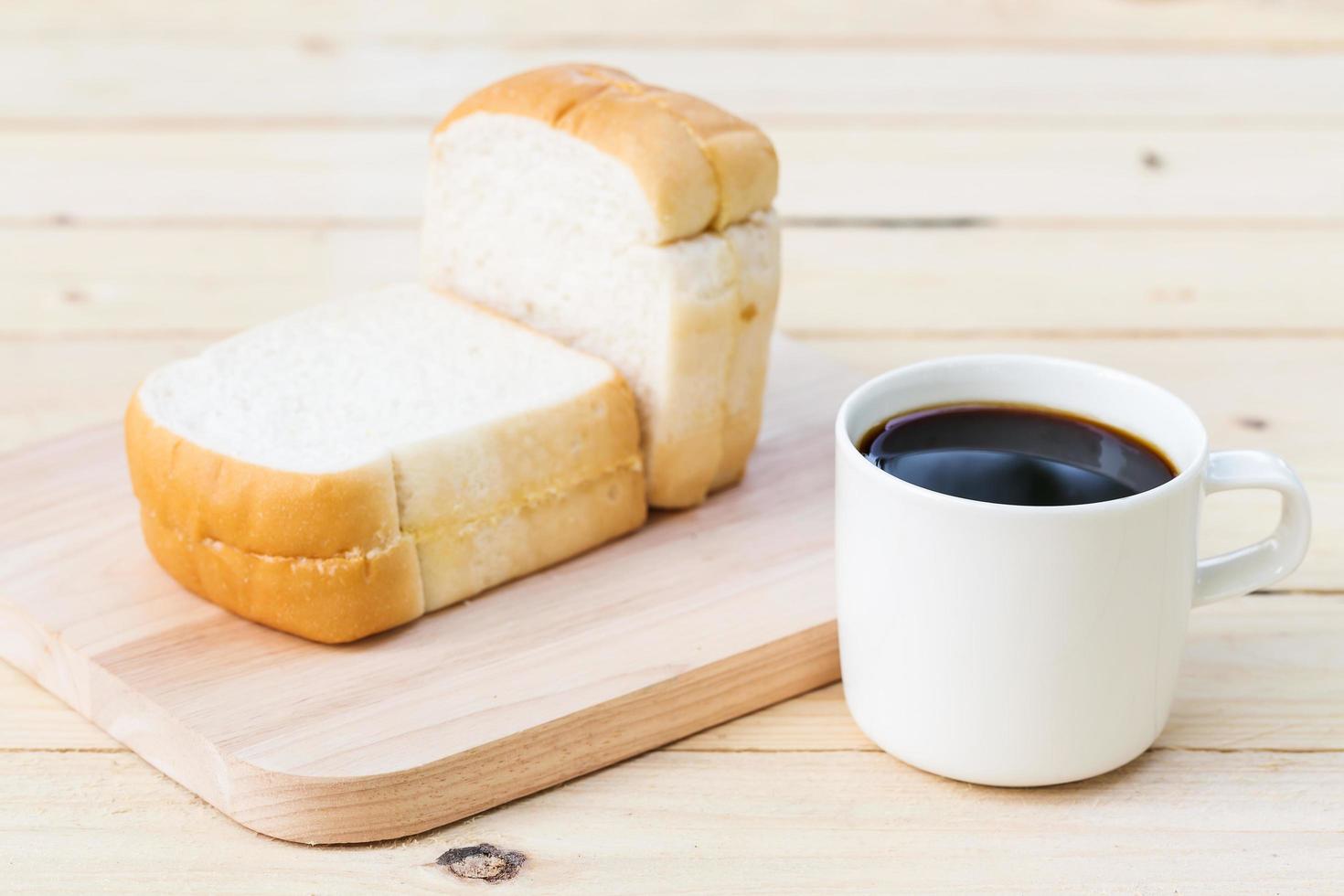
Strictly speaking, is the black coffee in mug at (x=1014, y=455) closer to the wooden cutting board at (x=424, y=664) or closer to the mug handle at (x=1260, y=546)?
the mug handle at (x=1260, y=546)

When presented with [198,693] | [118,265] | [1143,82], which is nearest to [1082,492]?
[198,693]

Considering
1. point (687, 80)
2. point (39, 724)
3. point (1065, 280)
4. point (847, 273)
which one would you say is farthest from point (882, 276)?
point (39, 724)

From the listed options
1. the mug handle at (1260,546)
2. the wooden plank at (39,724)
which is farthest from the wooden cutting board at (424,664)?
the mug handle at (1260,546)

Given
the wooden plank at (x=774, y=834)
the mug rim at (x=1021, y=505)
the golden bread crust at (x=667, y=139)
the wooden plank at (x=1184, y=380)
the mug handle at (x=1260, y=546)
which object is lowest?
the wooden plank at (x=774, y=834)

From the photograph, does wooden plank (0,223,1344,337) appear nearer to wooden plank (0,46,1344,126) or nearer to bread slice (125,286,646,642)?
wooden plank (0,46,1344,126)

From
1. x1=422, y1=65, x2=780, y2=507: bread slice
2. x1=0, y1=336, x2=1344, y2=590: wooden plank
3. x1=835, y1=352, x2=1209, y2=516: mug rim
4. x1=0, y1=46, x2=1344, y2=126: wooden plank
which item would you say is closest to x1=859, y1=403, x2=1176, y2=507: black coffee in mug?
x1=835, y1=352, x2=1209, y2=516: mug rim

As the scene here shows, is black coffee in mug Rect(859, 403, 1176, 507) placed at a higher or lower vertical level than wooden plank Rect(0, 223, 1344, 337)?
higher

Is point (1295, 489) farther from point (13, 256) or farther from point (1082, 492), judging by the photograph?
point (13, 256)
